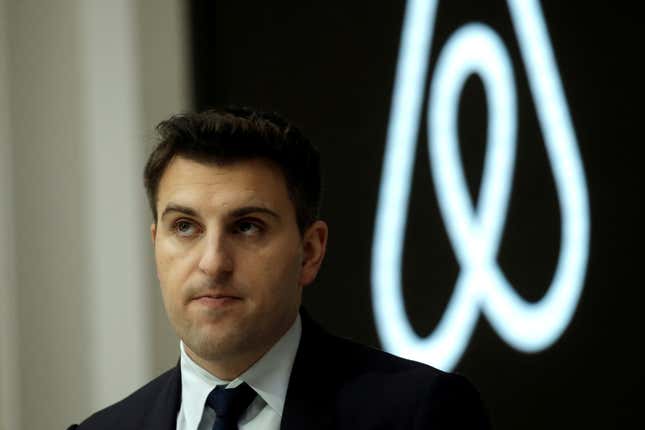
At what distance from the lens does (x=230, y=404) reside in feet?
4.50

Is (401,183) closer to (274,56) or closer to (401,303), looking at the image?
(401,303)

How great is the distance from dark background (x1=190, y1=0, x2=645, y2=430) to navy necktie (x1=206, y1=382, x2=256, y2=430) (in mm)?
1003

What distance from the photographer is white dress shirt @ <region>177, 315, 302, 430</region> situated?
1.38 meters

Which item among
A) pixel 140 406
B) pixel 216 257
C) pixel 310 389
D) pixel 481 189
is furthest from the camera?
pixel 481 189

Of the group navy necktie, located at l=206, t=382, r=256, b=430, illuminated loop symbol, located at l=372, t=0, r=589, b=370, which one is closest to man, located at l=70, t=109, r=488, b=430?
navy necktie, located at l=206, t=382, r=256, b=430

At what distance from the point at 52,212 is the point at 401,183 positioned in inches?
38.3

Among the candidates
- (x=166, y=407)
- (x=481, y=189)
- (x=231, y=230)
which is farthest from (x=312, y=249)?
(x=481, y=189)

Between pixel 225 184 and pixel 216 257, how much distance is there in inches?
4.5

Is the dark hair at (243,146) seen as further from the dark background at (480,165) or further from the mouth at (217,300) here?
the dark background at (480,165)

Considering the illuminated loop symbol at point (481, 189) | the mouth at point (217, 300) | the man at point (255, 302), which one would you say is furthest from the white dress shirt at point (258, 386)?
the illuminated loop symbol at point (481, 189)

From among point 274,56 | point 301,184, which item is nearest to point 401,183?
point 274,56

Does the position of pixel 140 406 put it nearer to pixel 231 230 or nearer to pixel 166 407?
pixel 166 407

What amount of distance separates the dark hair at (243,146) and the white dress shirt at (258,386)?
18 cm

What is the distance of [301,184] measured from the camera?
1425 millimetres
